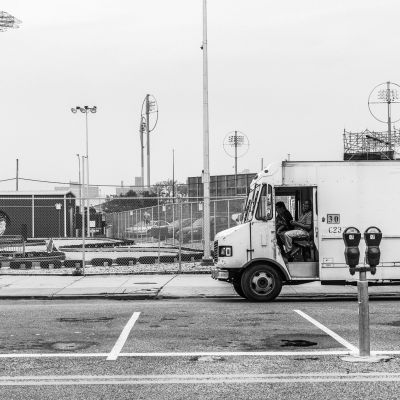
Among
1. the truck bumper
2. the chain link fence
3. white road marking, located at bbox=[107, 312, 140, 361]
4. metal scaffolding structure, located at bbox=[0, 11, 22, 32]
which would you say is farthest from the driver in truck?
metal scaffolding structure, located at bbox=[0, 11, 22, 32]

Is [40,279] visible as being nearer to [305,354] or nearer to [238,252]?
[238,252]

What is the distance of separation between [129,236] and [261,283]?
33.5 metres

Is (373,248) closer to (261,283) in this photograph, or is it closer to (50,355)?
(50,355)

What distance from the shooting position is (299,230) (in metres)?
15.9

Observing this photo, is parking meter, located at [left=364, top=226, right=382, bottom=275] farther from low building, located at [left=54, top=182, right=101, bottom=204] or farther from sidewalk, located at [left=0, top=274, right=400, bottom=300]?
low building, located at [left=54, top=182, right=101, bottom=204]

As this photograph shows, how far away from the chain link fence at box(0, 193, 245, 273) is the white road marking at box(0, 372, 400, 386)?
9950mm

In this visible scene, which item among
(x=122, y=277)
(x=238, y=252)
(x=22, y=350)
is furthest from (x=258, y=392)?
(x=122, y=277)

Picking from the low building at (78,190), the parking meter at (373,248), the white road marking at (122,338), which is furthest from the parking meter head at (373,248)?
the low building at (78,190)

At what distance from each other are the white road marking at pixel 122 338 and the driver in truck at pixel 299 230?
12.2ft

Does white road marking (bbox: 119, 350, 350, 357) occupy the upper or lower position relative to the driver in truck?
lower

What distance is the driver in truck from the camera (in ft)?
51.4

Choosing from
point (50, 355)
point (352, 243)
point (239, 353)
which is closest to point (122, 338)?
point (50, 355)

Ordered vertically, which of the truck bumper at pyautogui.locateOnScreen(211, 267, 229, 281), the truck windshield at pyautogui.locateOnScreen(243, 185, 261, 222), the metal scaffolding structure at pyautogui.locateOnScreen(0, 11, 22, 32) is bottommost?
the truck bumper at pyautogui.locateOnScreen(211, 267, 229, 281)

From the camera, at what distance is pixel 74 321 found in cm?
1242
